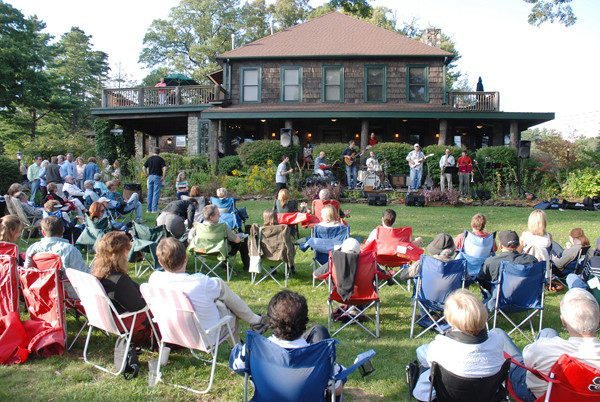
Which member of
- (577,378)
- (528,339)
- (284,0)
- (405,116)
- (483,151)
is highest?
(284,0)

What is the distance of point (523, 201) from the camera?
51.7 feet

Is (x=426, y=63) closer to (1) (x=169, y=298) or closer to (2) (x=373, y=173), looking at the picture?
(2) (x=373, y=173)

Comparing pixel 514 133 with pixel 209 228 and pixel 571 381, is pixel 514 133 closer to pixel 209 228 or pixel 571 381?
pixel 209 228

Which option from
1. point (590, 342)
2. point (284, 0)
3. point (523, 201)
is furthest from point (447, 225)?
point (284, 0)

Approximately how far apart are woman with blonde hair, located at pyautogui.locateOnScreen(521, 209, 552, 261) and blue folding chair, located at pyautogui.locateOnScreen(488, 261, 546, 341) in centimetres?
121

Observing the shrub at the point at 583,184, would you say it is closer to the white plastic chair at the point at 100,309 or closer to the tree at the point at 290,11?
the white plastic chair at the point at 100,309

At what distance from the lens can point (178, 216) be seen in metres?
7.95

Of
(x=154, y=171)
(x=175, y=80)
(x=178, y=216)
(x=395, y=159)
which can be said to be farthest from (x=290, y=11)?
(x=178, y=216)

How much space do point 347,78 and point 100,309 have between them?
63.3 ft

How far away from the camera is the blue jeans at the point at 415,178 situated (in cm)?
1667

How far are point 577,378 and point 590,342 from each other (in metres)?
0.25

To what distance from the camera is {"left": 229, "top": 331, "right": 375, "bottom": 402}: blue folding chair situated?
2.94 m

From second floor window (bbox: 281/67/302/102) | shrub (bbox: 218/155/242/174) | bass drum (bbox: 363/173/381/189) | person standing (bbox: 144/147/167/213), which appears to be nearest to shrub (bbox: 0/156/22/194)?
person standing (bbox: 144/147/167/213)

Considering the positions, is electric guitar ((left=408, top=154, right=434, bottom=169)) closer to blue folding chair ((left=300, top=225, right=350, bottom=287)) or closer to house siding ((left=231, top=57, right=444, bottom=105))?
house siding ((left=231, top=57, right=444, bottom=105))
